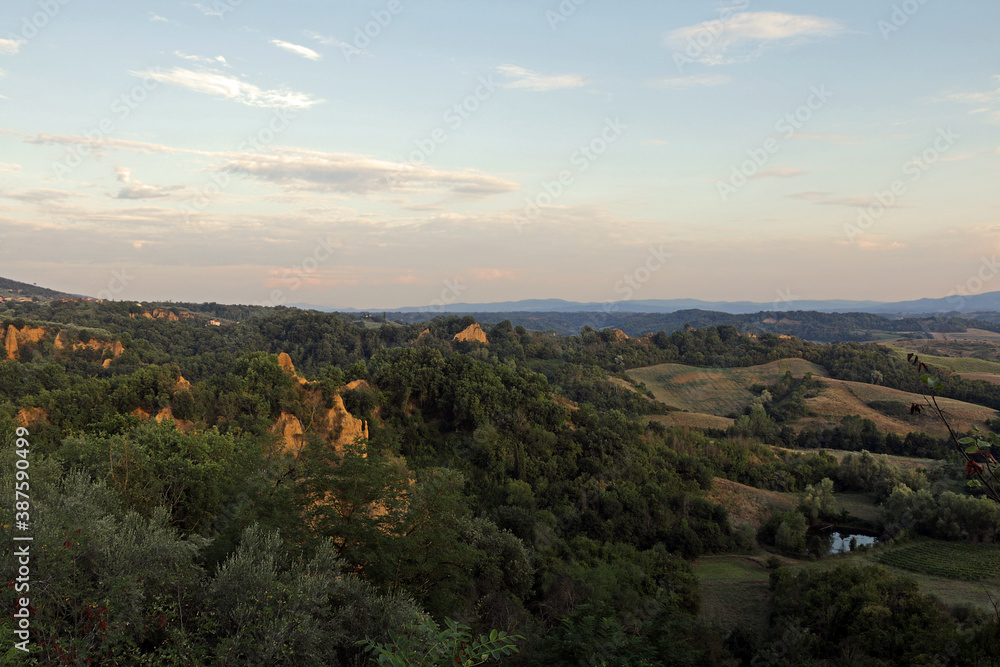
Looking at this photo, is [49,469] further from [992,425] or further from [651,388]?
[651,388]

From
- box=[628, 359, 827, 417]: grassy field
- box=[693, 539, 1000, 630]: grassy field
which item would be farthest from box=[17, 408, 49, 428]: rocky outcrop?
box=[628, 359, 827, 417]: grassy field

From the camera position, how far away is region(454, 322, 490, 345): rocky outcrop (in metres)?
100

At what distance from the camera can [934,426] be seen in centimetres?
6181

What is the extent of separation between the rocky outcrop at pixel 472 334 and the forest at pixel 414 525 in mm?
52218

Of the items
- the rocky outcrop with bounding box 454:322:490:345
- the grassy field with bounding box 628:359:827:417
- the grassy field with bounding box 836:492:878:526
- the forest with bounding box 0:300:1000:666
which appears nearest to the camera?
the forest with bounding box 0:300:1000:666

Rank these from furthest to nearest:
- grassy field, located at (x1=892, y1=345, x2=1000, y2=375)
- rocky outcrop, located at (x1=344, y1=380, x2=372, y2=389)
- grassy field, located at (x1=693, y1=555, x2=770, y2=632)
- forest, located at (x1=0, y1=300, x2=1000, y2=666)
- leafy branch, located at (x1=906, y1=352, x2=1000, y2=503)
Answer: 1. grassy field, located at (x1=892, y1=345, x2=1000, y2=375)
2. rocky outcrop, located at (x1=344, y1=380, x2=372, y2=389)
3. grassy field, located at (x1=693, y1=555, x2=770, y2=632)
4. forest, located at (x1=0, y1=300, x2=1000, y2=666)
5. leafy branch, located at (x1=906, y1=352, x2=1000, y2=503)

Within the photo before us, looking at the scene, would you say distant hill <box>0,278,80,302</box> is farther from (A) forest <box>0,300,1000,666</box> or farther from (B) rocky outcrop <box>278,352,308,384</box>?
(B) rocky outcrop <box>278,352,308,384</box>

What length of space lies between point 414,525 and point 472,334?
8828cm

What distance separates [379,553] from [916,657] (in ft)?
52.6

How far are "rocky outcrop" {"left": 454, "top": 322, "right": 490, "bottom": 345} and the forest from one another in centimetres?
5222

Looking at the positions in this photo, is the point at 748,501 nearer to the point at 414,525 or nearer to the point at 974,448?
the point at 414,525

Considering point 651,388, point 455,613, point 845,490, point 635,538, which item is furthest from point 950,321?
point 455,613

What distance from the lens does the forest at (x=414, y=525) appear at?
7.70m

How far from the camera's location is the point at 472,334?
10200cm
